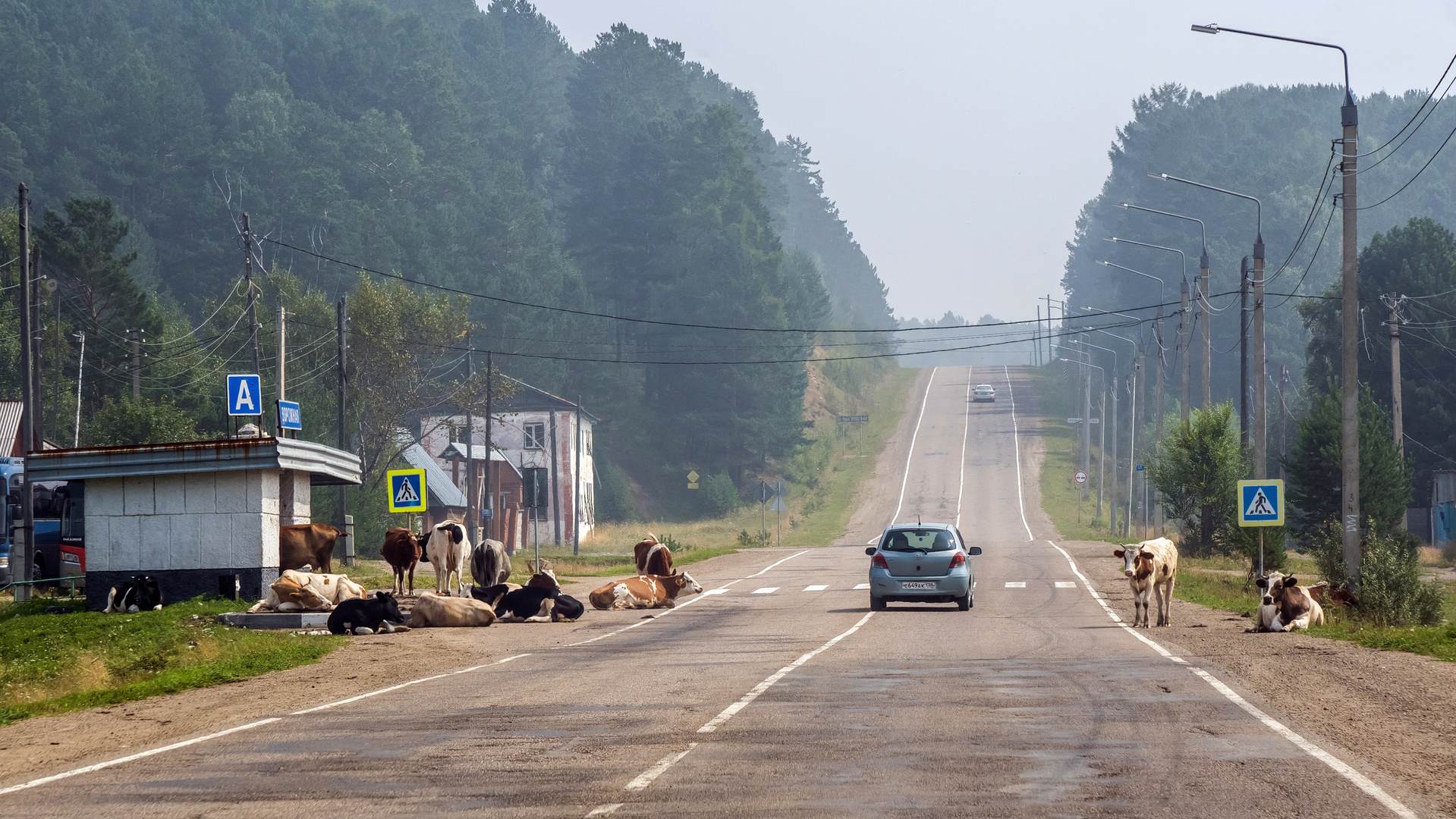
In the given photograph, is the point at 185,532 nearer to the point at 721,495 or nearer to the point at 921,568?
the point at 921,568

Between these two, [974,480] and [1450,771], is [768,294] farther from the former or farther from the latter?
[1450,771]

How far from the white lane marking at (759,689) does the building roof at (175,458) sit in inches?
454

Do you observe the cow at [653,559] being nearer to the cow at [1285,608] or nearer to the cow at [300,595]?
the cow at [300,595]

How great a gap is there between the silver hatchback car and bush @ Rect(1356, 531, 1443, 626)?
703cm

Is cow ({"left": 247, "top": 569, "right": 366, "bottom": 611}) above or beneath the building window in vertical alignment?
beneath

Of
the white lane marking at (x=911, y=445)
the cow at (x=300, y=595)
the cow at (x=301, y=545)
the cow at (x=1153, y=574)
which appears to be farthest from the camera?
the white lane marking at (x=911, y=445)

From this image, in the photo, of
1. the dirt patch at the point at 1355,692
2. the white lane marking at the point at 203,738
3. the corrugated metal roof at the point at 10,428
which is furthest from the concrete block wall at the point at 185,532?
the corrugated metal roof at the point at 10,428

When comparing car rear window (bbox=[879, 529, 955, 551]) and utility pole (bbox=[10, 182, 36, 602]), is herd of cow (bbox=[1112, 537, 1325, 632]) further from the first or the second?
utility pole (bbox=[10, 182, 36, 602])

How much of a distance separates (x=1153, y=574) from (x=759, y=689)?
11521 millimetres

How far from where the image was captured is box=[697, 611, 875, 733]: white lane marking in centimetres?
1216

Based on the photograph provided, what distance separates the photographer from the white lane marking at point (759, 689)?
12164 millimetres

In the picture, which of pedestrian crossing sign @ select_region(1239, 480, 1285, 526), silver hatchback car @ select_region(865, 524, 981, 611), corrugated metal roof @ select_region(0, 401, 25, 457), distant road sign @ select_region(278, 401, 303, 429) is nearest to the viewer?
silver hatchback car @ select_region(865, 524, 981, 611)

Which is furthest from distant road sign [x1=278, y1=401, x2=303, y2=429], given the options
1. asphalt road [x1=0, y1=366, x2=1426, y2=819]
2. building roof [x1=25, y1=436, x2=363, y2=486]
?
asphalt road [x1=0, y1=366, x2=1426, y2=819]

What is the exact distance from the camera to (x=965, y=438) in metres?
113
